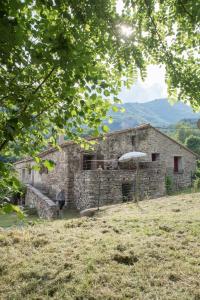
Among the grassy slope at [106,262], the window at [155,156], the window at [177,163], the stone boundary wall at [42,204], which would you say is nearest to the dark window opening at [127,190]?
the stone boundary wall at [42,204]

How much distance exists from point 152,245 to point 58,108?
11.6 ft

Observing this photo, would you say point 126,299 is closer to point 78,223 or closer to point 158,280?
point 158,280

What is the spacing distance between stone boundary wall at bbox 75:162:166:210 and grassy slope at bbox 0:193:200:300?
7.88 metres

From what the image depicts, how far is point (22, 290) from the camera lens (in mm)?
→ 4250

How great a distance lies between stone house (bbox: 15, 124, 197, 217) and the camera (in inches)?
626

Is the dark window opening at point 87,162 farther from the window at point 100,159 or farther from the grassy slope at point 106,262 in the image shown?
the grassy slope at point 106,262

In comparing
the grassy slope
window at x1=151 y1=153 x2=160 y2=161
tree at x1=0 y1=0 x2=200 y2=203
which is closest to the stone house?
window at x1=151 y1=153 x2=160 y2=161

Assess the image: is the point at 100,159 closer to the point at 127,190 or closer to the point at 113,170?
the point at 113,170

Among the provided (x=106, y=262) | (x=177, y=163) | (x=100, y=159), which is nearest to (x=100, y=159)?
(x=100, y=159)

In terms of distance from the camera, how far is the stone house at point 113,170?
15898mm

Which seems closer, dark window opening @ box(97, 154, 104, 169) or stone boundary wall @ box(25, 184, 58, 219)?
stone boundary wall @ box(25, 184, 58, 219)

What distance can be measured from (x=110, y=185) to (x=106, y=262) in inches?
438

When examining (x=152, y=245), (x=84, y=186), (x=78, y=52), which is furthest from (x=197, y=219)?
(x=84, y=186)

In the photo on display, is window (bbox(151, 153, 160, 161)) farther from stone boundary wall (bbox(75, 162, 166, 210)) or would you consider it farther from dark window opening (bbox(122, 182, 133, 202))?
dark window opening (bbox(122, 182, 133, 202))
